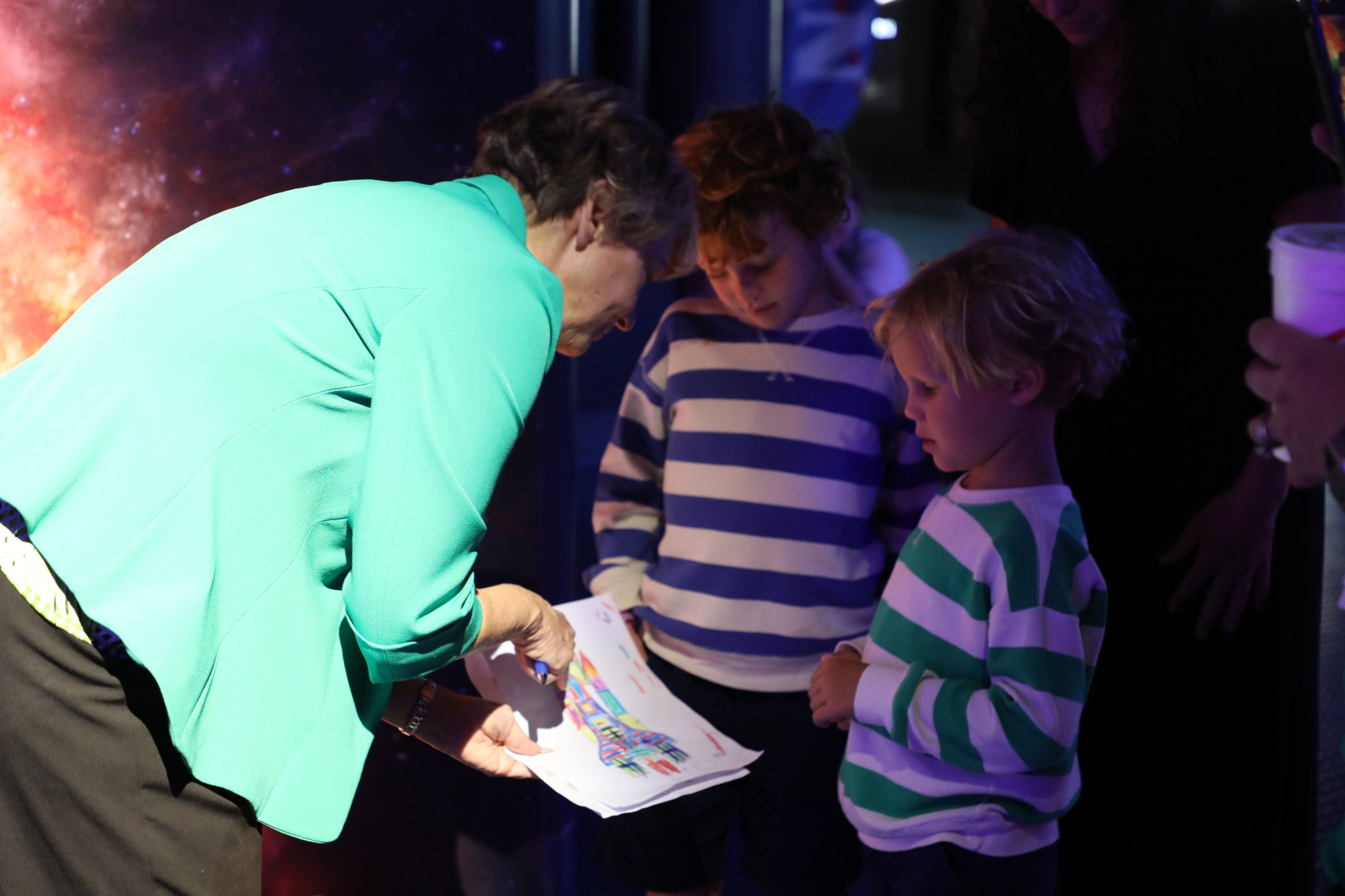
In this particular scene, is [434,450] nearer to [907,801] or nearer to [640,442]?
[907,801]

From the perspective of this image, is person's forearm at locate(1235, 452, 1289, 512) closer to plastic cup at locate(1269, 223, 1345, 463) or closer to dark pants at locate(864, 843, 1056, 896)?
plastic cup at locate(1269, 223, 1345, 463)

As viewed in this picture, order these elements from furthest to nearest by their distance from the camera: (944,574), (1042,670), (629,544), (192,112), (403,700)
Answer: (629,544) < (192,112) < (403,700) < (944,574) < (1042,670)

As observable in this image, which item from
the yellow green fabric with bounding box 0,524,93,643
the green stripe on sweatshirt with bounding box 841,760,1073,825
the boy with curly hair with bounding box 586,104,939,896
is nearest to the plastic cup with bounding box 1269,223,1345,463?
the green stripe on sweatshirt with bounding box 841,760,1073,825

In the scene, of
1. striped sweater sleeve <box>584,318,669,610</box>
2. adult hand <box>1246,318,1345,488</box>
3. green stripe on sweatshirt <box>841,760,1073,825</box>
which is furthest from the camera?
striped sweater sleeve <box>584,318,669,610</box>

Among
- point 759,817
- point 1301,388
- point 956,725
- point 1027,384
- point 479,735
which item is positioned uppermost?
point 1301,388

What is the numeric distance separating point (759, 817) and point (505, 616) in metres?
0.71

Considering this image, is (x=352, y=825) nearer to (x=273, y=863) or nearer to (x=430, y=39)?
(x=273, y=863)

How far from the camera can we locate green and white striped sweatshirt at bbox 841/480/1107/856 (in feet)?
4.34

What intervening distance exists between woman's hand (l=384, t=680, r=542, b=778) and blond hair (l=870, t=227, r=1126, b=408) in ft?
2.38

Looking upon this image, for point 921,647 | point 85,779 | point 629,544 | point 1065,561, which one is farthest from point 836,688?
point 85,779

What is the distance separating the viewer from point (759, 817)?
1.84 m

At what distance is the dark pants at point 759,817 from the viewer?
179cm

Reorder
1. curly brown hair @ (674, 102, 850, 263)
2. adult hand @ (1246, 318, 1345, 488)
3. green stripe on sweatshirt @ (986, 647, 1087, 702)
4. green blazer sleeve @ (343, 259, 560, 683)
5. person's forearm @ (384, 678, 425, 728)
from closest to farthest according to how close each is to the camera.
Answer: adult hand @ (1246, 318, 1345, 488), green blazer sleeve @ (343, 259, 560, 683), green stripe on sweatshirt @ (986, 647, 1087, 702), person's forearm @ (384, 678, 425, 728), curly brown hair @ (674, 102, 850, 263)

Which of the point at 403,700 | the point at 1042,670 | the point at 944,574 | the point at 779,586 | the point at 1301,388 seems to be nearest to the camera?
the point at 1301,388
